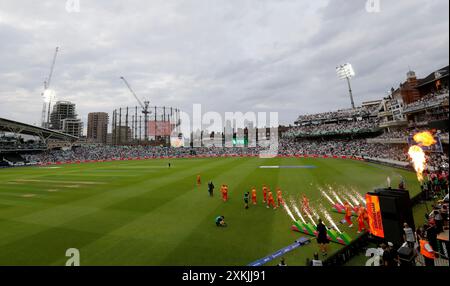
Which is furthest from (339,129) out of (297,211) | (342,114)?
(297,211)

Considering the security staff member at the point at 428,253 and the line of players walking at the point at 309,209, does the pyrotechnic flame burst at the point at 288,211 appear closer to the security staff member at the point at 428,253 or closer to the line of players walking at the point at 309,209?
the line of players walking at the point at 309,209

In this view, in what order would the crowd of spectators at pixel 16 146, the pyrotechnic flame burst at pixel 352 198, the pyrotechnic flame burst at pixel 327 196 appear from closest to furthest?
1. the pyrotechnic flame burst at pixel 352 198
2. the pyrotechnic flame burst at pixel 327 196
3. the crowd of spectators at pixel 16 146

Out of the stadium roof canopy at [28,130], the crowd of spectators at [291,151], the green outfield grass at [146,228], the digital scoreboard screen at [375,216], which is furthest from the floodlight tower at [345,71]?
the stadium roof canopy at [28,130]

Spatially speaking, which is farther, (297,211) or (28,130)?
(28,130)

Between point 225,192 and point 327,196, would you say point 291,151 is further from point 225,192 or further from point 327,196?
point 225,192

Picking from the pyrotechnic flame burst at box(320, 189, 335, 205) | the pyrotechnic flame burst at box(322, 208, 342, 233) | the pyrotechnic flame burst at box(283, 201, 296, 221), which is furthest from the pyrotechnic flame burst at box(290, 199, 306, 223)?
the pyrotechnic flame burst at box(320, 189, 335, 205)

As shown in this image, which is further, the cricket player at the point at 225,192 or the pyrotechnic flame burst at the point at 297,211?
the cricket player at the point at 225,192

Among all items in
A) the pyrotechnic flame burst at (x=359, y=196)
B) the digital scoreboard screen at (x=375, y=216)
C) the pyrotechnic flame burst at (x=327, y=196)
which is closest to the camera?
the digital scoreboard screen at (x=375, y=216)

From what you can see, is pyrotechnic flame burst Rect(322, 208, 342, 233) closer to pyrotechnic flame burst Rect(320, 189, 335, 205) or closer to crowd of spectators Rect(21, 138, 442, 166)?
pyrotechnic flame burst Rect(320, 189, 335, 205)
